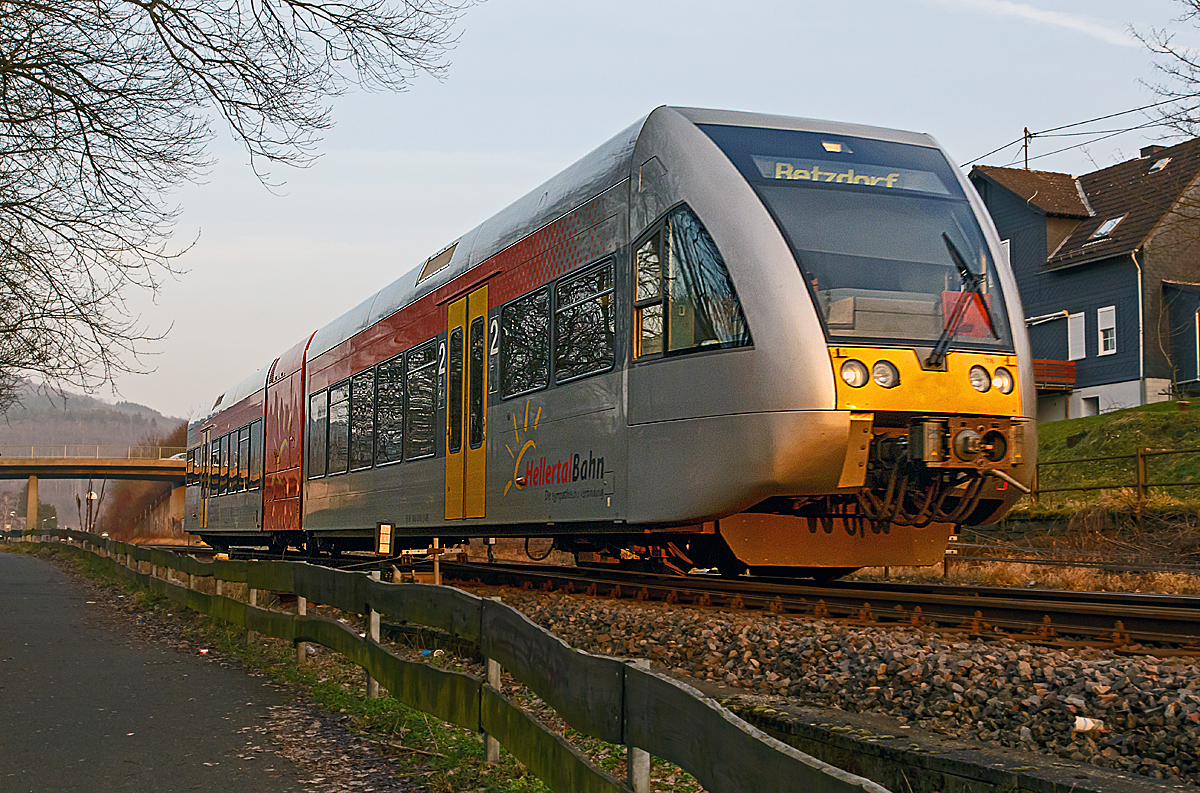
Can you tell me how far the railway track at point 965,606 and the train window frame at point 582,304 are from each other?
188 cm

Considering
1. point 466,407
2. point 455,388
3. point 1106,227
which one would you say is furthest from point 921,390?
point 1106,227

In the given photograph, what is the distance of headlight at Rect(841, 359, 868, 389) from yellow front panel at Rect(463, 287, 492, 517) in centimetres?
465

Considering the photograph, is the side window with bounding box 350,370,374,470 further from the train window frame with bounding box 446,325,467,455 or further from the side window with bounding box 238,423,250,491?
the side window with bounding box 238,423,250,491

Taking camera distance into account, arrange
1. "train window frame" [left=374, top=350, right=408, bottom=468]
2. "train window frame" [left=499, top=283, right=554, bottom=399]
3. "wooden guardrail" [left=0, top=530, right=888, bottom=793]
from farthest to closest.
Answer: "train window frame" [left=374, top=350, right=408, bottom=468], "train window frame" [left=499, top=283, right=554, bottom=399], "wooden guardrail" [left=0, top=530, right=888, bottom=793]

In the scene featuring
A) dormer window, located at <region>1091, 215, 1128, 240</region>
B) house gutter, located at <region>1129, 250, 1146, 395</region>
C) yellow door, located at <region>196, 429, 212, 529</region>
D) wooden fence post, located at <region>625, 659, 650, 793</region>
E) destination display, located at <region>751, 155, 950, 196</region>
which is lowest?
wooden fence post, located at <region>625, 659, 650, 793</region>

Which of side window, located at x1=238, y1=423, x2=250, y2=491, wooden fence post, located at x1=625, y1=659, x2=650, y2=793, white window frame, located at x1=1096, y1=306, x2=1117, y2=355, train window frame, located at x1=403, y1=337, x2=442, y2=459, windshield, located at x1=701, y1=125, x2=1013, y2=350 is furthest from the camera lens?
white window frame, located at x1=1096, y1=306, x2=1117, y2=355

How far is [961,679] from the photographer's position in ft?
18.6

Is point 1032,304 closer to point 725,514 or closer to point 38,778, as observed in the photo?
point 725,514

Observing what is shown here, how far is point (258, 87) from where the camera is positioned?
11031 mm

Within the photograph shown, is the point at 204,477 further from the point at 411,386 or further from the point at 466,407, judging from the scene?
the point at 466,407

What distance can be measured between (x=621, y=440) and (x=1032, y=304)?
32119 millimetres

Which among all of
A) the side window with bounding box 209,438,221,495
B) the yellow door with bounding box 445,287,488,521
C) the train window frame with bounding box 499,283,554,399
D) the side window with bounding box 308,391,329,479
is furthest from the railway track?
the side window with bounding box 209,438,221,495

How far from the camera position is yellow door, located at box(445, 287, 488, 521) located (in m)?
12.1

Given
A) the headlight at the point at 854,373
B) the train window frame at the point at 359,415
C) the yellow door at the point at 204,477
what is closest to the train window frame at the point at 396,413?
the train window frame at the point at 359,415
